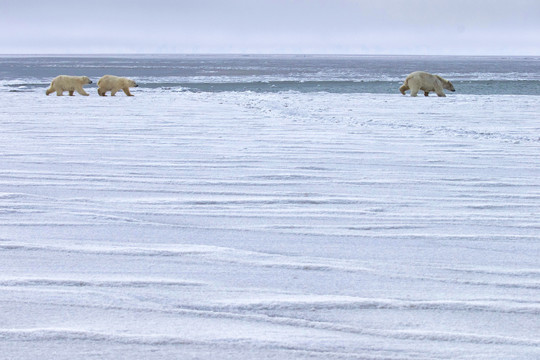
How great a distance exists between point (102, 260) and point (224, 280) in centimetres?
64

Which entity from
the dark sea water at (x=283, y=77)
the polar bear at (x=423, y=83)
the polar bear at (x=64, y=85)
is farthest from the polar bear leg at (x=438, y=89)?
the polar bear at (x=64, y=85)

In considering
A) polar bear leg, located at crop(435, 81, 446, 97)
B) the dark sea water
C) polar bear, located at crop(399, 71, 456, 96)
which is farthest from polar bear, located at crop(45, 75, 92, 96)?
polar bear leg, located at crop(435, 81, 446, 97)

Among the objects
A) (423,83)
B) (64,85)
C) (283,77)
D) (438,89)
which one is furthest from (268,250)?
(283,77)

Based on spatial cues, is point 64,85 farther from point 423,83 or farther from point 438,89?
point 438,89

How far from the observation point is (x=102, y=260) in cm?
318

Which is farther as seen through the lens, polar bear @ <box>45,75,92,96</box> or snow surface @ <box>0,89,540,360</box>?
polar bear @ <box>45,75,92,96</box>

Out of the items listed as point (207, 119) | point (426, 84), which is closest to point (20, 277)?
point (207, 119)

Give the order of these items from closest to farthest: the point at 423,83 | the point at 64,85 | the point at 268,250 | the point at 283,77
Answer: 1. the point at 268,250
2. the point at 64,85
3. the point at 423,83
4. the point at 283,77

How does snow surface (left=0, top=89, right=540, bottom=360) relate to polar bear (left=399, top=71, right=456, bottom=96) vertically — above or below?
below

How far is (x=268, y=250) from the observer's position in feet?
11.1

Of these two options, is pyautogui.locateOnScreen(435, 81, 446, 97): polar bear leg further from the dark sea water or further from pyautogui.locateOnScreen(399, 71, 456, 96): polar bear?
the dark sea water

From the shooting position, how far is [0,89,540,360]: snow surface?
2.36m

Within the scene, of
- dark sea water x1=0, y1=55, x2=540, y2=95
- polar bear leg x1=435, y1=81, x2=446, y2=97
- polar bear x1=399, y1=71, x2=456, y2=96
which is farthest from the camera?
dark sea water x1=0, y1=55, x2=540, y2=95

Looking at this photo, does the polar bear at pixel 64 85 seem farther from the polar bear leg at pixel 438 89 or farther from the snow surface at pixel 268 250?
the snow surface at pixel 268 250
